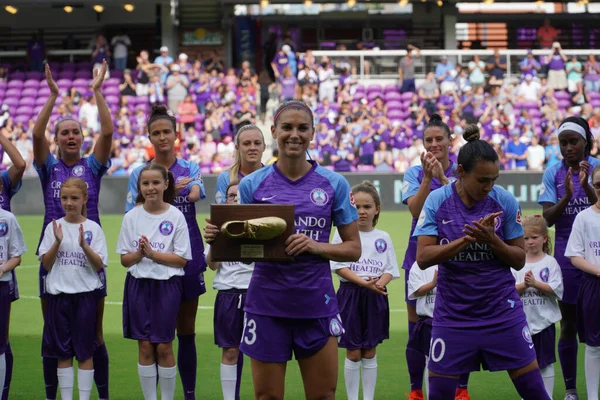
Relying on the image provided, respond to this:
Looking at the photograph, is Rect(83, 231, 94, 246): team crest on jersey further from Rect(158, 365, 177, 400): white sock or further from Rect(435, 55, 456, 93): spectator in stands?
Rect(435, 55, 456, 93): spectator in stands

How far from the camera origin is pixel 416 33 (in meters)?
34.4

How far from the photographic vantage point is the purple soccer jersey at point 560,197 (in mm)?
7773

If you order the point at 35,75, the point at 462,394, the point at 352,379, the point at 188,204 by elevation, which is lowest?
the point at 462,394

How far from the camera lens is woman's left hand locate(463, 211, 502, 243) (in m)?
5.29

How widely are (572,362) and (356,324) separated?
1.71 metres

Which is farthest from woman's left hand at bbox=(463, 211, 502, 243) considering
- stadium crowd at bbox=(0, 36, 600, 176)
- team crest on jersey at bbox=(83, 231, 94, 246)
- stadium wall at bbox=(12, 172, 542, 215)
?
stadium crowd at bbox=(0, 36, 600, 176)

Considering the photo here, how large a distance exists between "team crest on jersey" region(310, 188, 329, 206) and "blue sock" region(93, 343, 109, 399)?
290cm

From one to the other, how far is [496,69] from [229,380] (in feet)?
74.9

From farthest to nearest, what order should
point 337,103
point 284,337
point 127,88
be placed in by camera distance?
point 127,88 → point 337,103 → point 284,337

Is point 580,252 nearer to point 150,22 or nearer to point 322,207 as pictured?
point 322,207

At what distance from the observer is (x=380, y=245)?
7711mm

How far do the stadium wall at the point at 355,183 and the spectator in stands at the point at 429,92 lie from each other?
196 inches

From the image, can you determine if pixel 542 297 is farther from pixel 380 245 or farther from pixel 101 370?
pixel 101 370

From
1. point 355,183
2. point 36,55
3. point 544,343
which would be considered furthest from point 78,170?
point 36,55
